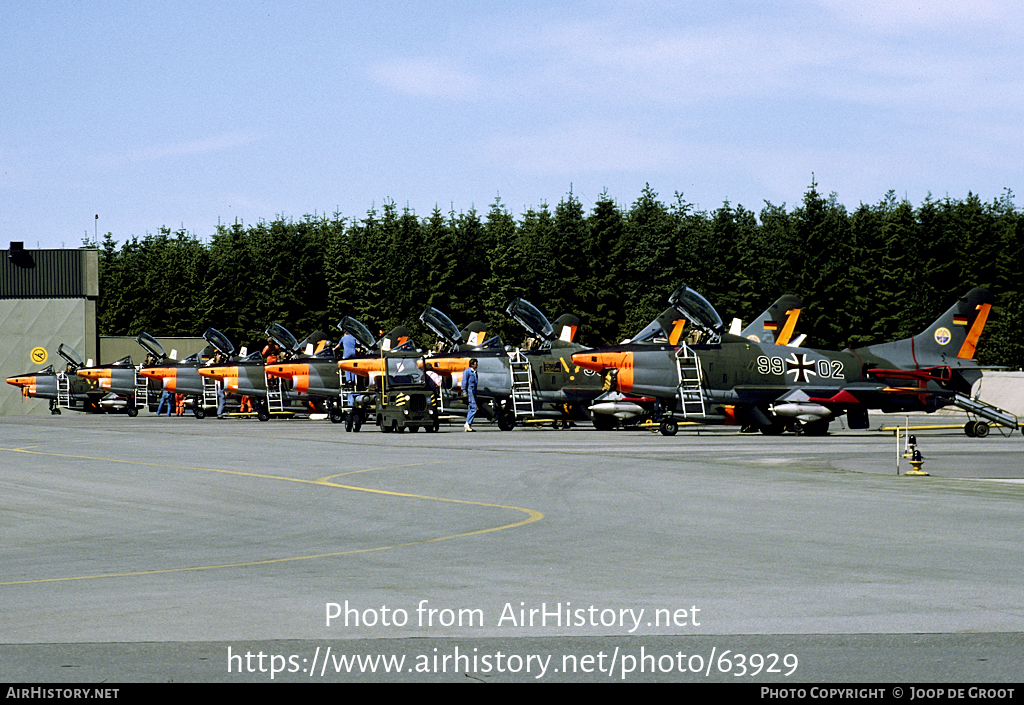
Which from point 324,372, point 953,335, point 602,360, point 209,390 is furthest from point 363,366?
point 953,335

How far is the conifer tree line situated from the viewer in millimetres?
71375

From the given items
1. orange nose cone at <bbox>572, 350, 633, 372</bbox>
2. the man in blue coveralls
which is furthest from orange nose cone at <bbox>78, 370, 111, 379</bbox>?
orange nose cone at <bbox>572, 350, 633, 372</bbox>

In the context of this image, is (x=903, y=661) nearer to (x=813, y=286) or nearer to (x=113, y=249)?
(x=813, y=286)

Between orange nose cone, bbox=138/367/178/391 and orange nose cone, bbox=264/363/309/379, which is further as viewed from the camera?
orange nose cone, bbox=138/367/178/391

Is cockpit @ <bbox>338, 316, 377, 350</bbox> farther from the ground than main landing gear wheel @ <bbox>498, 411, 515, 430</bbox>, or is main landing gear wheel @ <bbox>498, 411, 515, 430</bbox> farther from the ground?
cockpit @ <bbox>338, 316, 377, 350</bbox>

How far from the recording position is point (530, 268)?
268ft

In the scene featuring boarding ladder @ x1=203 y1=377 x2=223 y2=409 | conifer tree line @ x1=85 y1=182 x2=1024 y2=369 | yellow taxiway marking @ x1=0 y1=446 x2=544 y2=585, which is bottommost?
yellow taxiway marking @ x1=0 y1=446 x2=544 y2=585

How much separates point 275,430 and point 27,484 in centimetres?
1930

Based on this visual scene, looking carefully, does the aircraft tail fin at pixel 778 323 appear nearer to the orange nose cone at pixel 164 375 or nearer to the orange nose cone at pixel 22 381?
the orange nose cone at pixel 164 375

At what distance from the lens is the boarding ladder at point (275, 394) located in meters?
48.3

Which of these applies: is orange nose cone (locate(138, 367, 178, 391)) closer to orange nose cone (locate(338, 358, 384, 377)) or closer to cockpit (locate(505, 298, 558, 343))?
orange nose cone (locate(338, 358, 384, 377))

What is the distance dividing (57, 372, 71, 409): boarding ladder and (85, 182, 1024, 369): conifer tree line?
998 inches

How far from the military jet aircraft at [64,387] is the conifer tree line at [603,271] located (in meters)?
24.2

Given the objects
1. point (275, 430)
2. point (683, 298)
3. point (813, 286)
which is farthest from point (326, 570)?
point (813, 286)
